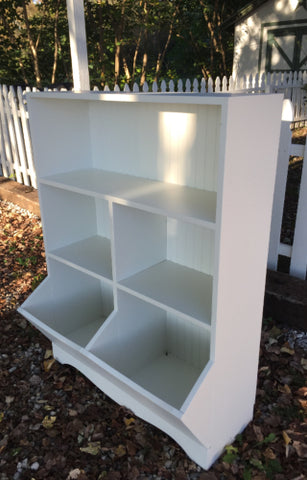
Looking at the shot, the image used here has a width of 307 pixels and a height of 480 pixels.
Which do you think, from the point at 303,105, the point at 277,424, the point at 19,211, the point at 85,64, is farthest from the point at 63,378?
the point at 303,105

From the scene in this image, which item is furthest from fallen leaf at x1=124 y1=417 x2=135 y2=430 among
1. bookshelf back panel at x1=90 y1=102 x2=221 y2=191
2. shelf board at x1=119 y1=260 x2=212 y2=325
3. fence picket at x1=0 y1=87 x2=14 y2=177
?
fence picket at x1=0 y1=87 x2=14 y2=177

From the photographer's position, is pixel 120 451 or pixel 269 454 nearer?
pixel 269 454

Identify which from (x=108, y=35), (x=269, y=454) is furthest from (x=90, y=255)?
(x=108, y=35)

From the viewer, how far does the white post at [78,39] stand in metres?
3.34

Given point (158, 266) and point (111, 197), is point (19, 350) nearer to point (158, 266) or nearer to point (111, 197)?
point (158, 266)

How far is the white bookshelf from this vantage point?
6.20 ft

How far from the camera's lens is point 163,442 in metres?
2.50

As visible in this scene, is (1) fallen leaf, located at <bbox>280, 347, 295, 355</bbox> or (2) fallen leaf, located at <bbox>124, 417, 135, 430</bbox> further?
(1) fallen leaf, located at <bbox>280, 347, 295, 355</bbox>

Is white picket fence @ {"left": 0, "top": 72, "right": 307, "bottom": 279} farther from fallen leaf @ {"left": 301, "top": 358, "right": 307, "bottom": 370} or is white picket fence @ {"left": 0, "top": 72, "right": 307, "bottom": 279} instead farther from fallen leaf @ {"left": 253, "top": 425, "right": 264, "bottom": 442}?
fallen leaf @ {"left": 253, "top": 425, "right": 264, "bottom": 442}

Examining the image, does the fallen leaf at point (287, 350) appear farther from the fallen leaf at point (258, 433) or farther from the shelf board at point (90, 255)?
the shelf board at point (90, 255)

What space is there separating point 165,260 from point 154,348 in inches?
27.3

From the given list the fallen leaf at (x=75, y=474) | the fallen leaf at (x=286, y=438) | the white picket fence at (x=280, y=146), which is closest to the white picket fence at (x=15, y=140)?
the white picket fence at (x=280, y=146)

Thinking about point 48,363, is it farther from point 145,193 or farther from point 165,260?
point 145,193

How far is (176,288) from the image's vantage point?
7.88ft
